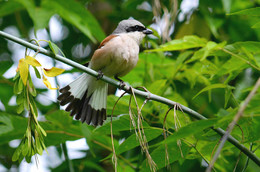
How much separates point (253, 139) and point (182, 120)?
2.14ft

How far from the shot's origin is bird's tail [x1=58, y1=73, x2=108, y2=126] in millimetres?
3004

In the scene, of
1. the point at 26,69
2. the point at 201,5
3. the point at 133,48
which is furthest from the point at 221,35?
the point at 26,69

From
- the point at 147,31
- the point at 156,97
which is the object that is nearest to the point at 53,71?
the point at 156,97

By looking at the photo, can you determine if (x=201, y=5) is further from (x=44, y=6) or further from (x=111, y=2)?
(x=44, y=6)

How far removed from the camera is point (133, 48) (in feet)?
10.4

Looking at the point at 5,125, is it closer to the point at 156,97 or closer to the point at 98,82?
the point at 98,82

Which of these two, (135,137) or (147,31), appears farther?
(147,31)

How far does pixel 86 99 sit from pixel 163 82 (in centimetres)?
88

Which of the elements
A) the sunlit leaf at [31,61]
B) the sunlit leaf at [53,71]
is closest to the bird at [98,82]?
the sunlit leaf at [53,71]

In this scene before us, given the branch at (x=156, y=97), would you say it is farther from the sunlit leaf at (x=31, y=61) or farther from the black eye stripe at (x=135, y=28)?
the black eye stripe at (x=135, y=28)

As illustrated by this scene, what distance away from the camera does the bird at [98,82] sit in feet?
9.91

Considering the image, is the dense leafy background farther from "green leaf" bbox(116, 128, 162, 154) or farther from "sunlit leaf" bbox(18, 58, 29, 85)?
"sunlit leaf" bbox(18, 58, 29, 85)

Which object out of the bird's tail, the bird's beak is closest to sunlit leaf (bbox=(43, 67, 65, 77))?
the bird's tail

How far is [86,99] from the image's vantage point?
10.9 feet
